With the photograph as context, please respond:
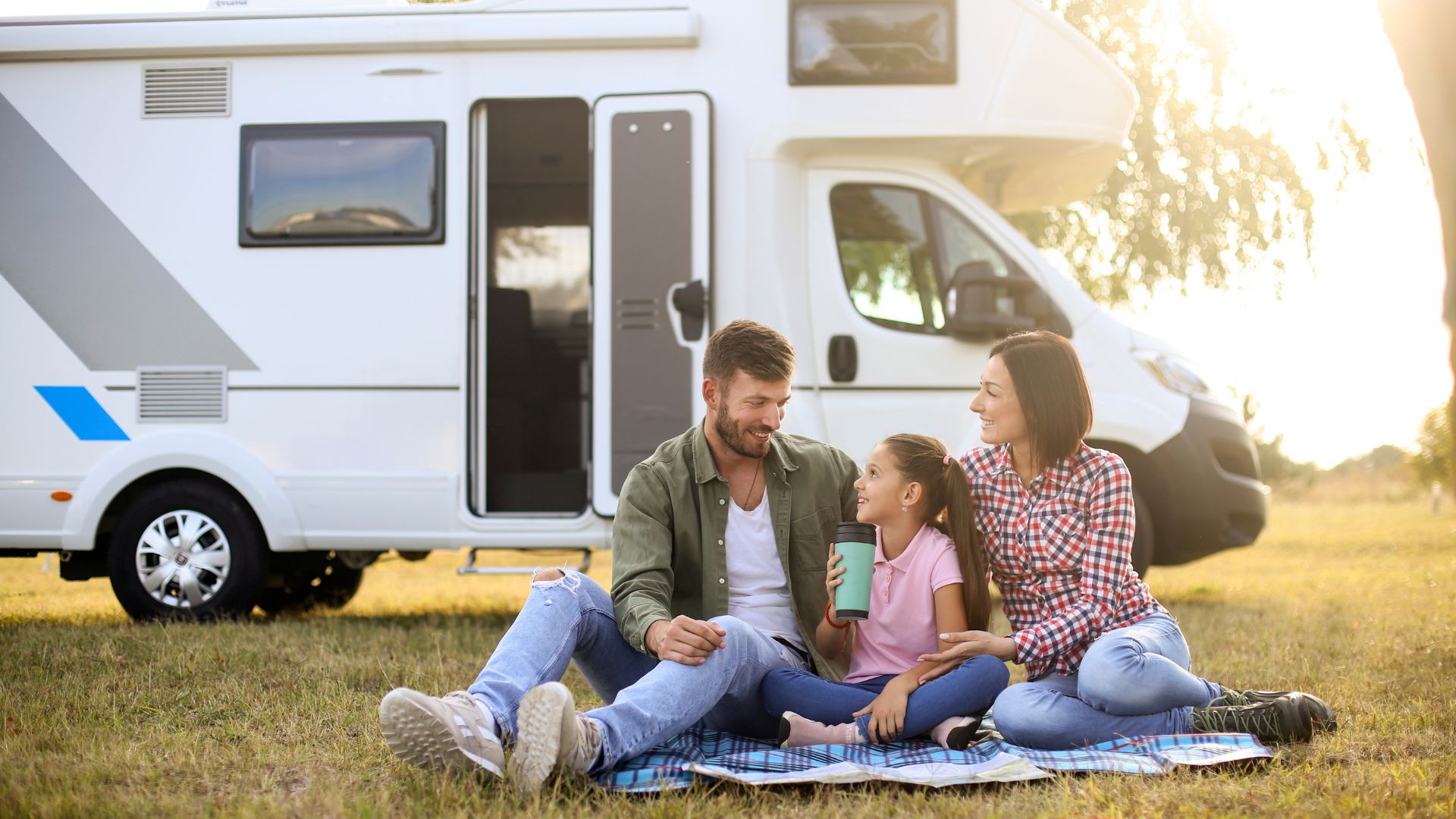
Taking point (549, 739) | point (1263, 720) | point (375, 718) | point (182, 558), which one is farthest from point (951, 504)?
point (182, 558)

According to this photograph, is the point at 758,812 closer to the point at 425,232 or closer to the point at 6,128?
the point at 425,232

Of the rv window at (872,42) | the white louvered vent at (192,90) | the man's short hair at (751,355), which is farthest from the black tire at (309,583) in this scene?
the man's short hair at (751,355)

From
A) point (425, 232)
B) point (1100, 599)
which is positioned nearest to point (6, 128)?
point (425, 232)

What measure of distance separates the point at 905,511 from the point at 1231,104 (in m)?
8.26

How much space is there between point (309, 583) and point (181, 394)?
1.65 meters

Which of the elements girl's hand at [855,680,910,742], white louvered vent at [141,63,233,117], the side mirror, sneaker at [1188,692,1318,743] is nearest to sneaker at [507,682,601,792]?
girl's hand at [855,680,910,742]

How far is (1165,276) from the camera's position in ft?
36.7

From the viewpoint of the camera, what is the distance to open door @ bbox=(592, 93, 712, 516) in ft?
18.9

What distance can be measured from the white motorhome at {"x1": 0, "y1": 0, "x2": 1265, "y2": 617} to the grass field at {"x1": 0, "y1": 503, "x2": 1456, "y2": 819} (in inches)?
24.8

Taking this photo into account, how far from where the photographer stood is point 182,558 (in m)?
6.02

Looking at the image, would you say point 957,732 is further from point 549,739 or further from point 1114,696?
point 549,739

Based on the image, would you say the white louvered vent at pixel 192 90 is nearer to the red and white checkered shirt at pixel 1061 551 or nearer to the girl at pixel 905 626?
the girl at pixel 905 626

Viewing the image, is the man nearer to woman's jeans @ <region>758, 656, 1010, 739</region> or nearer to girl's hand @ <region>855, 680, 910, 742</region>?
woman's jeans @ <region>758, 656, 1010, 739</region>

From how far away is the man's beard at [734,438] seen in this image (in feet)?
11.1
